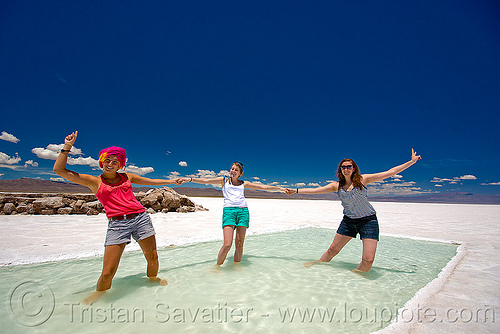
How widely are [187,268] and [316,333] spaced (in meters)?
2.57

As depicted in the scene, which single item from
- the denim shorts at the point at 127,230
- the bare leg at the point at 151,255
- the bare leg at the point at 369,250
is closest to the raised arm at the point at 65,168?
the denim shorts at the point at 127,230

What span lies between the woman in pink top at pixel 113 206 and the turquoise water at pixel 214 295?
1.51 ft

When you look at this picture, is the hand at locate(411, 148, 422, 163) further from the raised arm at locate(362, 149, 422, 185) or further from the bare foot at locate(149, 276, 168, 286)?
the bare foot at locate(149, 276, 168, 286)

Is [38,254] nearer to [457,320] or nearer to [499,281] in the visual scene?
[457,320]

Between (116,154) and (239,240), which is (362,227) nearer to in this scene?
(239,240)

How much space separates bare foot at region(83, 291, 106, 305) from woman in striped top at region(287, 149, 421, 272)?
3677 millimetres

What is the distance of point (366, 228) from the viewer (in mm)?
3828

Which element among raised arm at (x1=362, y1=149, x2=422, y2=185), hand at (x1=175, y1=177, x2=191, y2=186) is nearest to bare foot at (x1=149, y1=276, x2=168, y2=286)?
hand at (x1=175, y1=177, x2=191, y2=186)

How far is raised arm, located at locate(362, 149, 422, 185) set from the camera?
384 centimetres

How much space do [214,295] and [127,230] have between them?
4.58ft

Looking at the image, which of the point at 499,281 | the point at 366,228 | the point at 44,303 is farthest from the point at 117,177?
the point at 499,281

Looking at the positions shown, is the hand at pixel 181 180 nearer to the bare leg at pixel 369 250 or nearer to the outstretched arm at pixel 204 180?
the outstretched arm at pixel 204 180

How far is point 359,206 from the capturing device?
388 cm

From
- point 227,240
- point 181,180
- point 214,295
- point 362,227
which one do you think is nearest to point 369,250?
point 362,227
